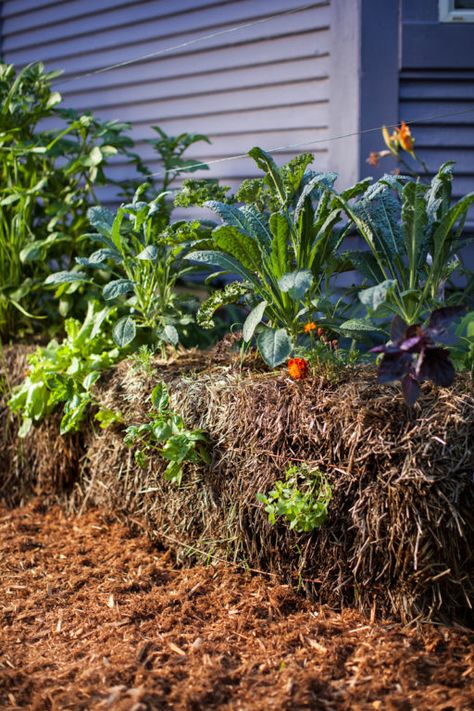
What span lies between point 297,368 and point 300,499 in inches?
15.5

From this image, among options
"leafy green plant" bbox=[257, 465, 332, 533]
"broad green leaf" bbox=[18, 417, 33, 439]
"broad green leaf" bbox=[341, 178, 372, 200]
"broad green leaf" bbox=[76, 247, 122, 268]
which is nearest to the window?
"broad green leaf" bbox=[341, 178, 372, 200]

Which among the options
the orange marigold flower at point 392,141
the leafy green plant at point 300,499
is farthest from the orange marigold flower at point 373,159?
the leafy green plant at point 300,499

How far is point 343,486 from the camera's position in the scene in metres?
1.96

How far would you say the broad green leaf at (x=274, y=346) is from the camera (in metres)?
2.10

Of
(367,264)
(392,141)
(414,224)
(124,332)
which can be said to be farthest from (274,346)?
(392,141)

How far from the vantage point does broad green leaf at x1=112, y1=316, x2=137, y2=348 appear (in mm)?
2557

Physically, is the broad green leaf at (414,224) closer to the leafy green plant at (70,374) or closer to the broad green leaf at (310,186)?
the broad green leaf at (310,186)

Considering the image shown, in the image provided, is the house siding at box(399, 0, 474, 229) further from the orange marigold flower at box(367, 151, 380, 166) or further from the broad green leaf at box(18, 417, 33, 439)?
the broad green leaf at box(18, 417, 33, 439)

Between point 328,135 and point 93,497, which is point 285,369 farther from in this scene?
point 328,135

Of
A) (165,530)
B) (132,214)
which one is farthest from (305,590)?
(132,214)

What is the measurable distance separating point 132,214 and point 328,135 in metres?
1.05

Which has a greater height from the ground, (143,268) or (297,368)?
(143,268)

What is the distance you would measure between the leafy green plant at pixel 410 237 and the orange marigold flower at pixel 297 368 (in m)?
0.24

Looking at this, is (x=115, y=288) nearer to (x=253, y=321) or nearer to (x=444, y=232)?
(x=253, y=321)
